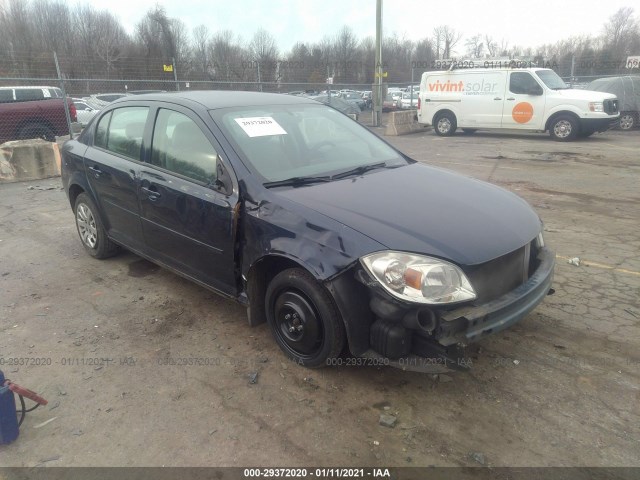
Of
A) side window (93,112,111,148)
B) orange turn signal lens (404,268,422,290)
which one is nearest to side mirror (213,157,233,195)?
orange turn signal lens (404,268,422,290)

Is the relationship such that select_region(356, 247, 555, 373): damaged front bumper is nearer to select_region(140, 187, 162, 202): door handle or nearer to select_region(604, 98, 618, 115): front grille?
select_region(140, 187, 162, 202): door handle

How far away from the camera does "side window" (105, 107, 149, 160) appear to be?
12.8 ft

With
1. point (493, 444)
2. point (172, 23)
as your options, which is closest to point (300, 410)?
point (493, 444)

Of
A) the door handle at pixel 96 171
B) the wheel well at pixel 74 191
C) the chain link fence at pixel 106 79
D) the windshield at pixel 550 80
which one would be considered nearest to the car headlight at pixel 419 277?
the door handle at pixel 96 171

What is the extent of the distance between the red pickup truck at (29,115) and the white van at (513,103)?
37.3ft

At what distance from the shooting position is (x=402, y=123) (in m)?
17.5

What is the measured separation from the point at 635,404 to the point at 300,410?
1.89m

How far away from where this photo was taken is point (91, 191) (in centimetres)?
455

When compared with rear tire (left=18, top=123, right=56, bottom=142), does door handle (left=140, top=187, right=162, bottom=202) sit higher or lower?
lower

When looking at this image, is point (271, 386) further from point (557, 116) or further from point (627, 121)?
point (627, 121)

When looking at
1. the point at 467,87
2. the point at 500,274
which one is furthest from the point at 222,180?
the point at 467,87

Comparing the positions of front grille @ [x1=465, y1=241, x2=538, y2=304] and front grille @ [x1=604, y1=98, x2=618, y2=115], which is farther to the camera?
front grille @ [x1=604, y1=98, x2=618, y2=115]

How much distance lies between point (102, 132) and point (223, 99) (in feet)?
5.19

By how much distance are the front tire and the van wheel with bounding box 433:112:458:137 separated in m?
13.5
